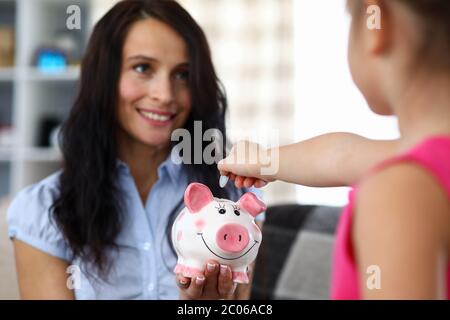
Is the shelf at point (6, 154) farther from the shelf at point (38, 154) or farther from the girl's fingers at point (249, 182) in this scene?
the girl's fingers at point (249, 182)

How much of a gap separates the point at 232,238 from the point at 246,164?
0.07 meters

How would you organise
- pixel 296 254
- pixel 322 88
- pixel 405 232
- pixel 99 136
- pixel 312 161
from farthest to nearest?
pixel 322 88 < pixel 296 254 < pixel 99 136 < pixel 312 161 < pixel 405 232

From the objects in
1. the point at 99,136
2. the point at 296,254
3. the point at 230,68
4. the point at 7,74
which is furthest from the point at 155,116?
the point at 7,74

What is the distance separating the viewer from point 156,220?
3.24ft

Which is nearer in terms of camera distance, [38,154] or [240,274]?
[240,274]

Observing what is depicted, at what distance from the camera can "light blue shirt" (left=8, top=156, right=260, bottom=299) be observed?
957 mm

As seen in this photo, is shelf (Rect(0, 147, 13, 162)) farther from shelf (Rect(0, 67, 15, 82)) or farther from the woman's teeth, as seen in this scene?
the woman's teeth

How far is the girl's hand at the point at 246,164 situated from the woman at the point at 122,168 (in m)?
0.17

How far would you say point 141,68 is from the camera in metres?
0.86

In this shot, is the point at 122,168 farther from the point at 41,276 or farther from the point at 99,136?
the point at 41,276

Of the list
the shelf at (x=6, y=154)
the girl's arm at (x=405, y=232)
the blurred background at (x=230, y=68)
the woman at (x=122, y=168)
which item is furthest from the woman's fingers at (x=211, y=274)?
the shelf at (x=6, y=154)

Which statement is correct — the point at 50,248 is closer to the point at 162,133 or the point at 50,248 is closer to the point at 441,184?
the point at 162,133

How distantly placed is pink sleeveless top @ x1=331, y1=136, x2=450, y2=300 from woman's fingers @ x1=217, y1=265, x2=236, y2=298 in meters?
0.21

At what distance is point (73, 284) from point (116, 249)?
0.33 feet
